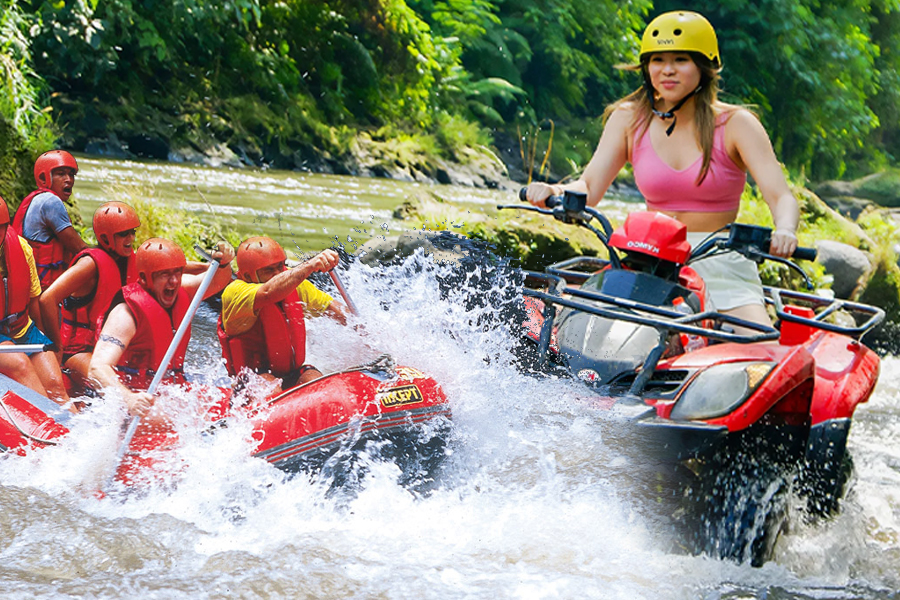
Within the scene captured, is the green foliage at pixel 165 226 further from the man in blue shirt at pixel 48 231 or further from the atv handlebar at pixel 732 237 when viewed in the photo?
the atv handlebar at pixel 732 237

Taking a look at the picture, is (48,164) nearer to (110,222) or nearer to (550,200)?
(110,222)

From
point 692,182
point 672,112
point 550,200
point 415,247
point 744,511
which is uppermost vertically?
point 672,112

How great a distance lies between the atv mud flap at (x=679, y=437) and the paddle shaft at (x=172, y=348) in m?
1.72

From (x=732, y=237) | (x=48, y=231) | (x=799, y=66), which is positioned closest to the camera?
(x=732, y=237)

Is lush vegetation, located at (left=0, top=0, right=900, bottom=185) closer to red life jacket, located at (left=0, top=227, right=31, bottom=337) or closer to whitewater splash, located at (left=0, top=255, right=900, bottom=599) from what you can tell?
red life jacket, located at (left=0, top=227, right=31, bottom=337)

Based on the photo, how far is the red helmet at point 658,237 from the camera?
3369mm

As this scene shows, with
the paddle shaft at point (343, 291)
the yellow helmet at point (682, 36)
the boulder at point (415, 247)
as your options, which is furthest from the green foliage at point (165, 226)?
the yellow helmet at point (682, 36)

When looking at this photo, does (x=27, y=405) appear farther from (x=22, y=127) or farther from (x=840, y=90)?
(x=840, y=90)

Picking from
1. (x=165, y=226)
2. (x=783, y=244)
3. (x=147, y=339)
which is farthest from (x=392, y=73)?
(x=783, y=244)

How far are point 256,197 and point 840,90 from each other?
2144 cm

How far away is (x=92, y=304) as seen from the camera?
3.81 metres

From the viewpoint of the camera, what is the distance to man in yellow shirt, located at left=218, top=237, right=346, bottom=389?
3840mm

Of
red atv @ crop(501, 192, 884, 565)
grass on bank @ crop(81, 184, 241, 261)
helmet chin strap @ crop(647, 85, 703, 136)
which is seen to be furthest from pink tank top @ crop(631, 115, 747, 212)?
grass on bank @ crop(81, 184, 241, 261)

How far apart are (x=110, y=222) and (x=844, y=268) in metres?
8.78
